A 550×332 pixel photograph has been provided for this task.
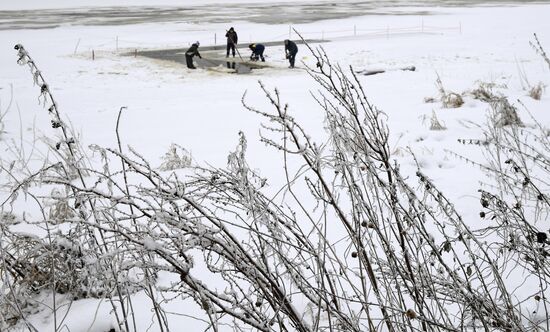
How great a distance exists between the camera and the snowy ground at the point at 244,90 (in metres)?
6.42

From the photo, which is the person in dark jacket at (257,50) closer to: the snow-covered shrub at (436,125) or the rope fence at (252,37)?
the rope fence at (252,37)

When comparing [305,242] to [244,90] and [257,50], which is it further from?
[257,50]

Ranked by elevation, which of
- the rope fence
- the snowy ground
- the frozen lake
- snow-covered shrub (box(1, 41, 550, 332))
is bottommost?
snow-covered shrub (box(1, 41, 550, 332))

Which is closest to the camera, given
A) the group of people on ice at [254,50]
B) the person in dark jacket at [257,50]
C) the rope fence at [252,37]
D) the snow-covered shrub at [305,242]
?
the snow-covered shrub at [305,242]

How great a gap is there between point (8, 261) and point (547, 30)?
22992 millimetres

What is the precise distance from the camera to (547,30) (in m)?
20.0

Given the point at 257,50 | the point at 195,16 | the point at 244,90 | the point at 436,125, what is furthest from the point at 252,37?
the point at 436,125

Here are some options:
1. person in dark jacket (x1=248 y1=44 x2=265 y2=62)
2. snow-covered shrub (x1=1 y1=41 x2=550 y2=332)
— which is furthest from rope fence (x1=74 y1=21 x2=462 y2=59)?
snow-covered shrub (x1=1 y1=41 x2=550 y2=332)

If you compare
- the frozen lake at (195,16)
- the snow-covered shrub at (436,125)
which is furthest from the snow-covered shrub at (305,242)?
the frozen lake at (195,16)

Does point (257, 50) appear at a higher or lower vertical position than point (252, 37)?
lower

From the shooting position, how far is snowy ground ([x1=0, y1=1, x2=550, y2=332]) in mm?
6422

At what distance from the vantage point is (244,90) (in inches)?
474

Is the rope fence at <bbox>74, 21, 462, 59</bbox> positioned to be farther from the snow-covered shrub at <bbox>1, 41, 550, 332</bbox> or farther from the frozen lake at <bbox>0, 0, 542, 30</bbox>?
the snow-covered shrub at <bbox>1, 41, 550, 332</bbox>

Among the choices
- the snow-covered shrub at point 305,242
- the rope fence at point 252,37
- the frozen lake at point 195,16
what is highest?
the frozen lake at point 195,16
